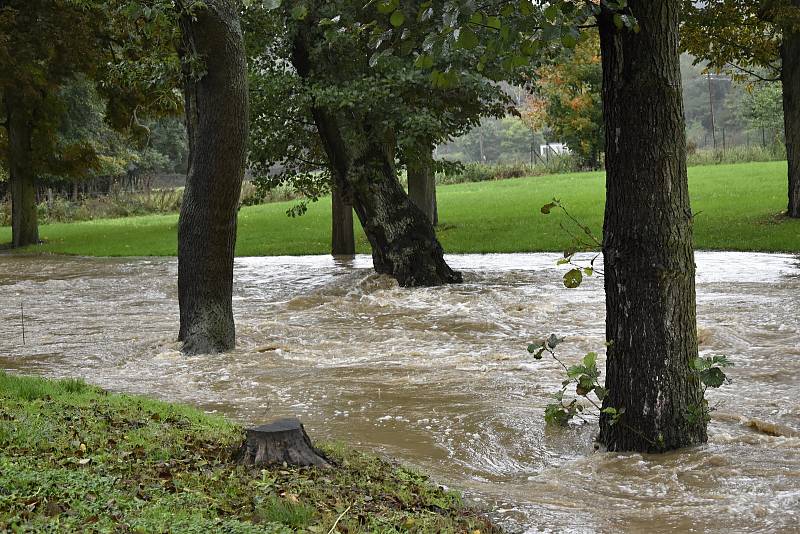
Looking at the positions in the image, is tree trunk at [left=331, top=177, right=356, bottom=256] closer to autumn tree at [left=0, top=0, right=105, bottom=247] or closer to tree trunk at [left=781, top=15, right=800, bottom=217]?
autumn tree at [left=0, top=0, right=105, bottom=247]

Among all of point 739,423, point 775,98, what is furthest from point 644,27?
point 775,98

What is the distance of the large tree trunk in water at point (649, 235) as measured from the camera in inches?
243

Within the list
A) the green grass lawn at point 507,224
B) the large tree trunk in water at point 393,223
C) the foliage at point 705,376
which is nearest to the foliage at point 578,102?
the green grass lawn at point 507,224

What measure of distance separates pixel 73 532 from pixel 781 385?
641 centimetres

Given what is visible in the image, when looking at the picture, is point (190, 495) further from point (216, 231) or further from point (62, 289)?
point (62, 289)

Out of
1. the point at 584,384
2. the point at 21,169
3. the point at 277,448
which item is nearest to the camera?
the point at 277,448

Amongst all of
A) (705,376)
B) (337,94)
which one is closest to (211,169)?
(337,94)

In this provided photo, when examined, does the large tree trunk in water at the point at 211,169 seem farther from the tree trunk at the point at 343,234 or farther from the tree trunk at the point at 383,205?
the tree trunk at the point at 343,234

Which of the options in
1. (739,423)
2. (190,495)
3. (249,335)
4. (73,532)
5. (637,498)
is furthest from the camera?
(249,335)

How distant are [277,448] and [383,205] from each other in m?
11.1

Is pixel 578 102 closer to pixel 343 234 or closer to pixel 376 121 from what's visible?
pixel 343 234

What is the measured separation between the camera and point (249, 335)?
12195 mm

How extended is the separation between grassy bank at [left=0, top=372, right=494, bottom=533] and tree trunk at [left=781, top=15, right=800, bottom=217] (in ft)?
62.1

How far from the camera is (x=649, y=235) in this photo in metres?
6.22
